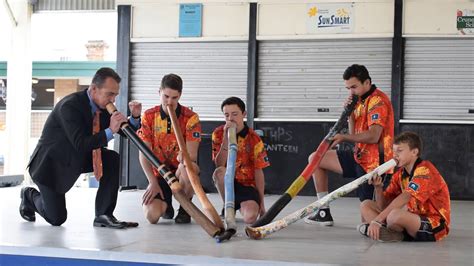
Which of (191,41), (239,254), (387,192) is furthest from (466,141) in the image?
(239,254)

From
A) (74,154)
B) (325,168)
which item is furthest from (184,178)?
(325,168)

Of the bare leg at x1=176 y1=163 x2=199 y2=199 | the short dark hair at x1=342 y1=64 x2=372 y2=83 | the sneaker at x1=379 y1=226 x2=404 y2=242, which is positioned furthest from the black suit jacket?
the sneaker at x1=379 y1=226 x2=404 y2=242

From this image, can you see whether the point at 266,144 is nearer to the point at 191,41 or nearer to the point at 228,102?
the point at 191,41

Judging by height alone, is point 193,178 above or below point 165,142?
below

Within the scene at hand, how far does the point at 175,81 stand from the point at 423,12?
15.8ft

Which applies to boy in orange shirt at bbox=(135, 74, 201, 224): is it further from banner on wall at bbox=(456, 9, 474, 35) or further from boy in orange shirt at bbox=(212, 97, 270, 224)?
banner on wall at bbox=(456, 9, 474, 35)

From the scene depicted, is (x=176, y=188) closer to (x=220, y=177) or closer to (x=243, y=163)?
(x=220, y=177)

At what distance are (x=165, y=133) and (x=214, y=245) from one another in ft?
4.83

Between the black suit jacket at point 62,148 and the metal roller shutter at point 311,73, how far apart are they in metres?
4.80

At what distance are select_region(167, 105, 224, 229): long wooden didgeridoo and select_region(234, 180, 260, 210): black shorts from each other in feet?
1.44

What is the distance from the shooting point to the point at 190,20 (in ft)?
30.0

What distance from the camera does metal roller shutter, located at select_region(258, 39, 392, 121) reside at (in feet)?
28.5

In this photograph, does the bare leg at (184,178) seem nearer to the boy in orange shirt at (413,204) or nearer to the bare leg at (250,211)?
the bare leg at (250,211)

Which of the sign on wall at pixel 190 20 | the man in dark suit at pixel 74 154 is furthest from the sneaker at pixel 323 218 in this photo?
the sign on wall at pixel 190 20
